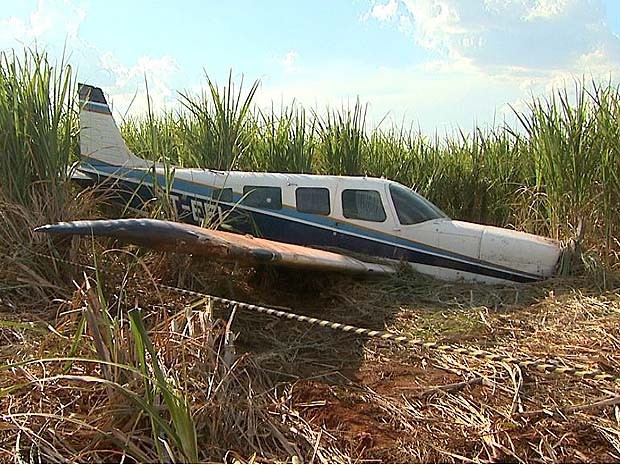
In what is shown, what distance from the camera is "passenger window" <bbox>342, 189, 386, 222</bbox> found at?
677cm

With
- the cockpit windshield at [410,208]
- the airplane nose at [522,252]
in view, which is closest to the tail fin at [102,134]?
the cockpit windshield at [410,208]

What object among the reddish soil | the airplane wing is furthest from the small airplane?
the reddish soil

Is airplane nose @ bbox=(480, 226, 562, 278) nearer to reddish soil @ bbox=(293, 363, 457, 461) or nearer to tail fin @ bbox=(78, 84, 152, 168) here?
reddish soil @ bbox=(293, 363, 457, 461)

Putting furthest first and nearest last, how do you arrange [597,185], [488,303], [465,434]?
[597,185]
[488,303]
[465,434]

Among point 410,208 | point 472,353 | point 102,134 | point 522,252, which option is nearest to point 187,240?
point 472,353

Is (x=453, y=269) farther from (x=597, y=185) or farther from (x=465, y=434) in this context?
(x=465, y=434)

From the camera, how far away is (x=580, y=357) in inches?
148

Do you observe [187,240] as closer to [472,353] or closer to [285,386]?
[285,386]

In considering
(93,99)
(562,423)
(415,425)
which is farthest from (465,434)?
(93,99)

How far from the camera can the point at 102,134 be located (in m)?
7.96

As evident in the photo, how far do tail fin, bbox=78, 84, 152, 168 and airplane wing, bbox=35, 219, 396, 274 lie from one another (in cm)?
308

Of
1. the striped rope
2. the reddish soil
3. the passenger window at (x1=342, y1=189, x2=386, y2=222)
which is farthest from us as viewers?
the passenger window at (x1=342, y1=189, x2=386, y2=222)

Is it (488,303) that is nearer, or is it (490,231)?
(488,303)

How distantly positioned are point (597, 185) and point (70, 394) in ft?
19.3
